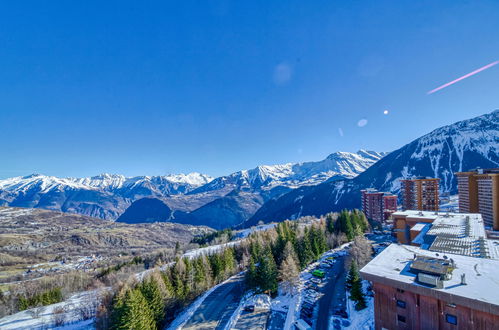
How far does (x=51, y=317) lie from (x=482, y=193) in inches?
4963

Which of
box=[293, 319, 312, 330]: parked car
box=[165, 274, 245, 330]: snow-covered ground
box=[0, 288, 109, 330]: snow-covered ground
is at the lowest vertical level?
box=[0, 288, 109, 330]: snow-covered ground

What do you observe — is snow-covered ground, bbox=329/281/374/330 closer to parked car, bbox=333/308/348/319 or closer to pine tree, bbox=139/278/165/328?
parked car, bbox=333/308/348/319

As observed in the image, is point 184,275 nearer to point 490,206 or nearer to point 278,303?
point 278,303

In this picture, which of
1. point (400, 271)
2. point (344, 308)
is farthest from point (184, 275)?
point (400, 271)

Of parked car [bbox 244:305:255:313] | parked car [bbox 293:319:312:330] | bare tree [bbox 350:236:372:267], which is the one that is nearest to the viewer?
parked car [bbox 293:319:312:330]

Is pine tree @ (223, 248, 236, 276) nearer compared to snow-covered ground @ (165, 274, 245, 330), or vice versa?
snow-covered ground @ (165, 274, 245, 330)

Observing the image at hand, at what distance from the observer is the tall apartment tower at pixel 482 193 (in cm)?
6575

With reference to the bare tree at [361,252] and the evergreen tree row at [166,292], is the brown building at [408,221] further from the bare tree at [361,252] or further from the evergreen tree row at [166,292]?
the evergreen tree row at [166,292]

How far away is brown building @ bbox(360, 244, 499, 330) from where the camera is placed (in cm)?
1630

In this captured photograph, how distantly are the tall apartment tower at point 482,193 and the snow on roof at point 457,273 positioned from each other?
6672 cm

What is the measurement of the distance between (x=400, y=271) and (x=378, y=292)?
300cm

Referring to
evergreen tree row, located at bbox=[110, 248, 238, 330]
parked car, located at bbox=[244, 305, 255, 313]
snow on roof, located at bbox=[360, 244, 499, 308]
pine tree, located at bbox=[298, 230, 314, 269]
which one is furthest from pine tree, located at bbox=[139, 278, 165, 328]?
snow on roof, located at bbox=[360, 244, 499, 308]

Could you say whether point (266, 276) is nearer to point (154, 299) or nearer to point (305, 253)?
point (305, 253)

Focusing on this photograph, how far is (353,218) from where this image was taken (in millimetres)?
76750
